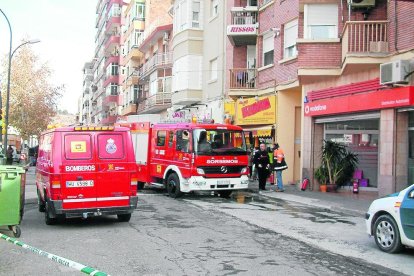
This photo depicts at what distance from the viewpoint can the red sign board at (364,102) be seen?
46.2 feet

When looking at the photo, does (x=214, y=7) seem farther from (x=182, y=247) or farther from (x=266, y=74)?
(x=182, y=247)

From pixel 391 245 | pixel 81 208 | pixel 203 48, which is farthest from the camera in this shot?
pixel 203 48

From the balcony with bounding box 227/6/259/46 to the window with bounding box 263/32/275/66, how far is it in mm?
775

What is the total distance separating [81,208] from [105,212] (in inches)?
19.2

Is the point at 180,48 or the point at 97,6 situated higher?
the point at 97,6

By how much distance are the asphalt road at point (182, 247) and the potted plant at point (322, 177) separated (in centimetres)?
604

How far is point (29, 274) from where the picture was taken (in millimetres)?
6168

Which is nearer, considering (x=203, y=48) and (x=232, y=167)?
(x=232, y=167)

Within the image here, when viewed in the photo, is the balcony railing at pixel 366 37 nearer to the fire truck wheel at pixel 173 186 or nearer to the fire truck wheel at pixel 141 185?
the fire truck wheel at pixel 173 186

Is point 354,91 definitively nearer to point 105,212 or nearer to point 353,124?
point 353,124

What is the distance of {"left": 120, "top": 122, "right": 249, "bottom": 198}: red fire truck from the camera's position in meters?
15.0

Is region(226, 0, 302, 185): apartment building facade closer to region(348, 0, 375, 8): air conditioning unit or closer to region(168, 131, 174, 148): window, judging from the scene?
region(348, 0, 375, 8): air conditioning unit

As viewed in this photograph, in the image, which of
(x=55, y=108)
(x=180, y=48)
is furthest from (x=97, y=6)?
(x=180, y=48)

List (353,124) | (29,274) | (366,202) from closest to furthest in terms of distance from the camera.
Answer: (29,274), (366,202), (353,124)
